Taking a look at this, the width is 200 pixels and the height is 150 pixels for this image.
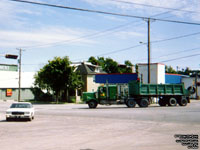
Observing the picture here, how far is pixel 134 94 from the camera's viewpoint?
35406 mm

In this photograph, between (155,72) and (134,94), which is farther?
(155,72)

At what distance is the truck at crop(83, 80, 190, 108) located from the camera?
35.0m

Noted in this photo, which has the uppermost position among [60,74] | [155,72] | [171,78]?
[155,72]

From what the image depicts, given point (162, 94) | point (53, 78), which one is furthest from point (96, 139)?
point (53, 78)

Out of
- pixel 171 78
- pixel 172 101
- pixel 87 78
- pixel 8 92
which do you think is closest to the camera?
pixel 172 101

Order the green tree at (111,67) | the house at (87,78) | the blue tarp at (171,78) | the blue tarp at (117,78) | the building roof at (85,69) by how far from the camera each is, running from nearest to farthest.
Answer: the blue tarp at (117,78) → the blue tarp at (171,78) → the house at (87,78) → the building roof at (85,69) → the green tree at (111,67)

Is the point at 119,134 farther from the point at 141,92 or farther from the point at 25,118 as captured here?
the point at 141,92

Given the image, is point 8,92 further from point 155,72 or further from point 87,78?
point 155,72

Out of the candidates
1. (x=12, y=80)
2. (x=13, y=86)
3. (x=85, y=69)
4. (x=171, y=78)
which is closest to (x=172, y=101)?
(x=171, y=78)

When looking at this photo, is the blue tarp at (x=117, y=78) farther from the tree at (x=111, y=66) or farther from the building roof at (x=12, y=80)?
the tree at (x=111, y=66)

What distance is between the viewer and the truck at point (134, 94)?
35.0m

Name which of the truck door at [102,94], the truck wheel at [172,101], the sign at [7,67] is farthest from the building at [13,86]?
the truck wheel at [172,101]

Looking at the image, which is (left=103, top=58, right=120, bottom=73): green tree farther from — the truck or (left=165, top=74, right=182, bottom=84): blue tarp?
the truck

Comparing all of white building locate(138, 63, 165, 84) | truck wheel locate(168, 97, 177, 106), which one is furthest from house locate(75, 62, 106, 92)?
truck wheel locate(168, 97, 177, 106)
